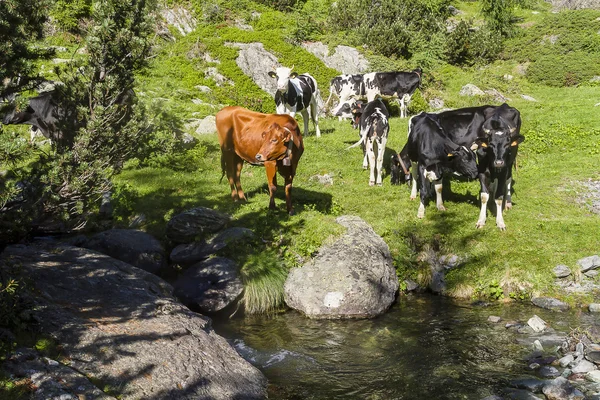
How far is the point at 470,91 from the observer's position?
27156 millimetres

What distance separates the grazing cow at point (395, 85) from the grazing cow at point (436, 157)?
11.0 m

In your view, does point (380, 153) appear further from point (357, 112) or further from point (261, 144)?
point (261, 144)

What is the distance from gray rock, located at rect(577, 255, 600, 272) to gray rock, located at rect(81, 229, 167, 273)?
29.1 ft

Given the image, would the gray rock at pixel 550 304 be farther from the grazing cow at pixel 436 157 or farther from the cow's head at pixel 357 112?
the cow's head at pixel 357 112

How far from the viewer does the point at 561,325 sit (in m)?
9.66

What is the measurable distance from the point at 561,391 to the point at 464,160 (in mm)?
7687

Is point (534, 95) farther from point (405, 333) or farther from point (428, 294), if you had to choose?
point (405, 333)

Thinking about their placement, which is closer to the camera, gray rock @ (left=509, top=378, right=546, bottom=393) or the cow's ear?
gray rock @ (left=509, top=378, right=546, bottom=393)

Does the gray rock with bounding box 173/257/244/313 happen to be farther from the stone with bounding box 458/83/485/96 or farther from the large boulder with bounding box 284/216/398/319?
the stone with bounding box 458/83/485/96

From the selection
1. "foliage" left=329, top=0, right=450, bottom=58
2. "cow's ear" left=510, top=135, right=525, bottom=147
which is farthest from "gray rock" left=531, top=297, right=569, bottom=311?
"foliage" left=329, top=0, right=450, bottom=58

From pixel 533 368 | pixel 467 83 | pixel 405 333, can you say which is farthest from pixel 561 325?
pixel 467 83

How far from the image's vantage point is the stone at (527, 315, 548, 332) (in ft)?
30.9

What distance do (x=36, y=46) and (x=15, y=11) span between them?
0.57 m

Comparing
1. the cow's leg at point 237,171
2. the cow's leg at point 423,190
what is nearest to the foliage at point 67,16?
the cow's leg at point 237,171
